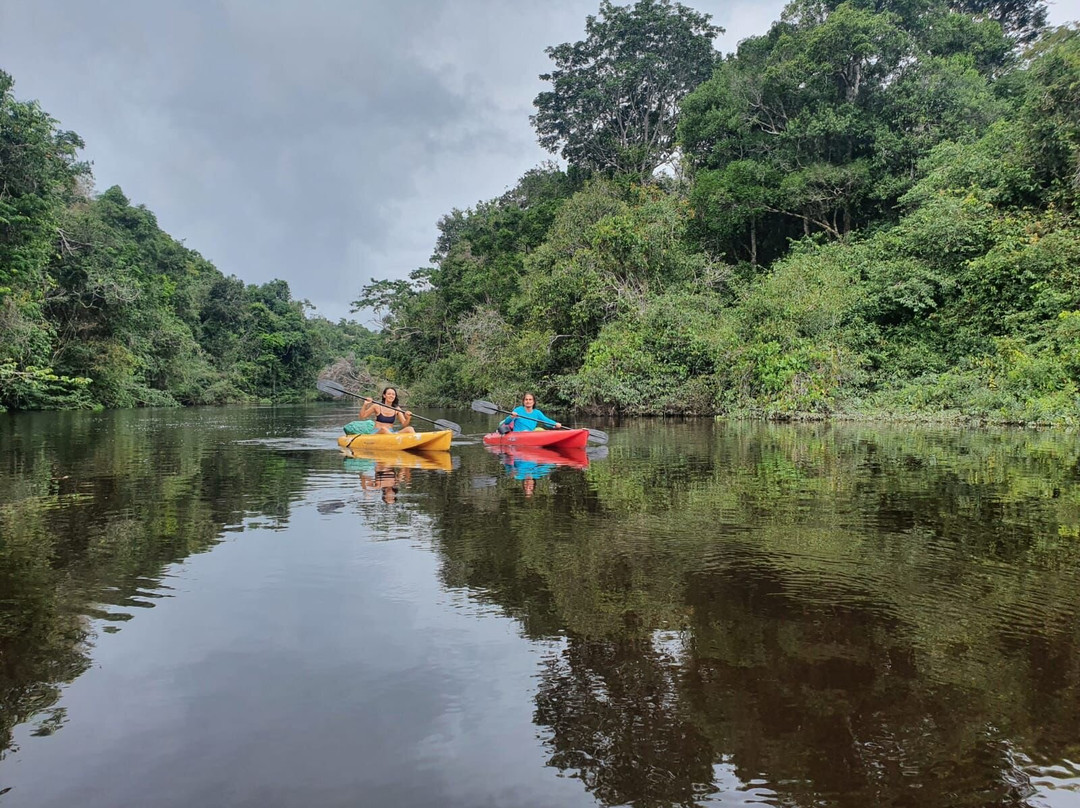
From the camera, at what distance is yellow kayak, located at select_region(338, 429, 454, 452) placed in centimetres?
1080

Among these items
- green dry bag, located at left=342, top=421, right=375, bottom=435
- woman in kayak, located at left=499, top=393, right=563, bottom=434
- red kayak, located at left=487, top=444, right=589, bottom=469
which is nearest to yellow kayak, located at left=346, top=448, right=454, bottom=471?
green dry bag, located at left=342, top=421, right=375, bottom=435

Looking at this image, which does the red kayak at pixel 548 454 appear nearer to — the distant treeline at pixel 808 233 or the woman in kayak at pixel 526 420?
the woman in kayak at pixel 526 420

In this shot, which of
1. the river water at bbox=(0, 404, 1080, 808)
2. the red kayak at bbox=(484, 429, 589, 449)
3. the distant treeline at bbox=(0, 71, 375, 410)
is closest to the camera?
the river water at bbox=(0, 404, 1080, 808)

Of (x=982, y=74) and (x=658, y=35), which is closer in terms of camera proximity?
(x=982, y=74)

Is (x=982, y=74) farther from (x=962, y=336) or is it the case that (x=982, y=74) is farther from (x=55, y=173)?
(x=55, y=173)

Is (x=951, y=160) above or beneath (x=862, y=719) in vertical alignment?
above

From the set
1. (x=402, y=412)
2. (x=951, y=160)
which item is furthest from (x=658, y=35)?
(x=402, y=412)

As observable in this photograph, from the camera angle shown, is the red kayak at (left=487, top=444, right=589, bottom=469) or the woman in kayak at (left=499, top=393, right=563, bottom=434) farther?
the woman in kayak at (left=499, top=393, right=563, bottom=434)

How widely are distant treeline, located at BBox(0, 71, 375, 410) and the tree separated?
20.6 metres

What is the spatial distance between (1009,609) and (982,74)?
30944 mm

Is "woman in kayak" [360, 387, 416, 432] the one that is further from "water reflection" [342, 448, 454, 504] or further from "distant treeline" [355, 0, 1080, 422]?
"distant treeline" [355, 0, 1080, 422]

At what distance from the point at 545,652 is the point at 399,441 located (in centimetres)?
833

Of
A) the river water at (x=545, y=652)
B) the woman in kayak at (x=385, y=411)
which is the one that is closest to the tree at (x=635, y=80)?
the woman in kayak at (x=385, y=411)

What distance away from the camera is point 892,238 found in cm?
2038
